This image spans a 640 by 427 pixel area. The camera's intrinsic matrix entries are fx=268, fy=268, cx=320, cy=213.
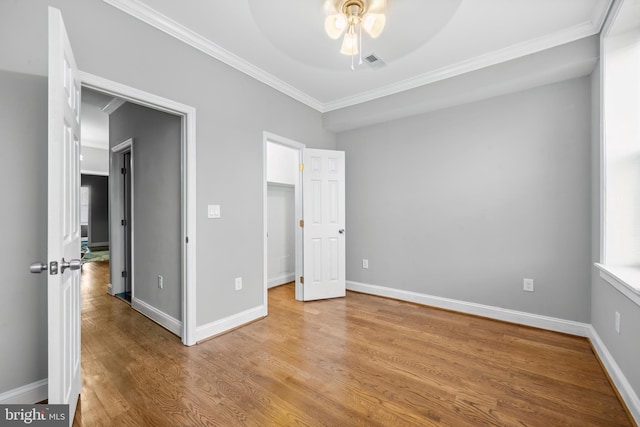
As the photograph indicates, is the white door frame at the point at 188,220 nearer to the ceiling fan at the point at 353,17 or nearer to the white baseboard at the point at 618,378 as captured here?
the ceiling fan at the point at 353,17

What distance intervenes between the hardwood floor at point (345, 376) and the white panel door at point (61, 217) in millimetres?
509

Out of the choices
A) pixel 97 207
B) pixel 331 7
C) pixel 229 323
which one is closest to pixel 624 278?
pixel 331 7

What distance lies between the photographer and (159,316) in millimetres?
2857

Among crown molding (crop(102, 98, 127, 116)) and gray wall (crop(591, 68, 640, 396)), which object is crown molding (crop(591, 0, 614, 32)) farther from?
crown molding (crop(102, 98, 127, 116))

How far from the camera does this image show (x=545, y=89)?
8.95ft

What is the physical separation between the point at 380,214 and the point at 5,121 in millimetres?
3562

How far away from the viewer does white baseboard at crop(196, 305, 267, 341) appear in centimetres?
248

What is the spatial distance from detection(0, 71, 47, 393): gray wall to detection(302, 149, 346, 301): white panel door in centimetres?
251

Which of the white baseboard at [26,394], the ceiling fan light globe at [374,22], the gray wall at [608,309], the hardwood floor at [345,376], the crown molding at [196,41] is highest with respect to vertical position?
the crown molding at [196,41]

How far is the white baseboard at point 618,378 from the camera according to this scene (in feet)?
5.01

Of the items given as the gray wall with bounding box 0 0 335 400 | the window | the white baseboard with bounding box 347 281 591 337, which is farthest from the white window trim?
the gray wall with bounding box 0 0 335 400

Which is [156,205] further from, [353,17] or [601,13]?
[601,13]

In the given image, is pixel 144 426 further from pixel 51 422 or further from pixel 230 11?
pixel 230 11

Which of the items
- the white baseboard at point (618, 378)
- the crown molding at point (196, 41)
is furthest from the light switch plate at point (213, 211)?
the white baseboard at point (618, 378)
